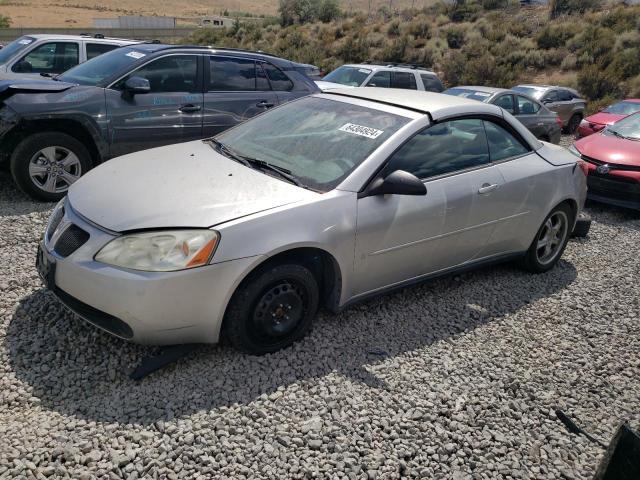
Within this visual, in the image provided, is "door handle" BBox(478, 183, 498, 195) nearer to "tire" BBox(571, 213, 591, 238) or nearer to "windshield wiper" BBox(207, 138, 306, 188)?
"windshield wiper" BBox(207, 138, 306, 188)

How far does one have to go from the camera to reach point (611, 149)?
768 centimetres

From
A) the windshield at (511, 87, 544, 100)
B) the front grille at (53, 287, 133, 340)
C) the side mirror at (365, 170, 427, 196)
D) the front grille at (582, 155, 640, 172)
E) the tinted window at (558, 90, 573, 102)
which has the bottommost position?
the front grille at (53, 287, 133, 340)

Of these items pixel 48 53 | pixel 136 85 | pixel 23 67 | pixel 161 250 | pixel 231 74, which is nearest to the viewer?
pixel 161 250

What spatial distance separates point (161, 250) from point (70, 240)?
608 mm

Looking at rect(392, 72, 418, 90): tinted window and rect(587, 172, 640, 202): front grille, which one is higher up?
rect(392, 72, 418, 90): tinted window

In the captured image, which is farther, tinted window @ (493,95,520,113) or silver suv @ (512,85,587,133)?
silver suv @ (512,85,587,133)

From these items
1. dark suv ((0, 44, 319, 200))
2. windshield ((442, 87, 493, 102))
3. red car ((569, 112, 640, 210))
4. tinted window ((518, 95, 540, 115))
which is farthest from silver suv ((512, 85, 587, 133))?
dark suv ((0, 44, 319, 200))

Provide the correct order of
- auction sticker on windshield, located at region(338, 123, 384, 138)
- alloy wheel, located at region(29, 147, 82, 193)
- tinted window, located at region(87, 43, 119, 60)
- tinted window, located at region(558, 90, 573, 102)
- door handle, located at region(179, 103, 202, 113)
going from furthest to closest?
tinted window, located at region(558, 90, 573, 102), tinted window, located at region(87, 43, 119, 60), door handle, located at region(179, 103, 202, 113), alloy wheel, located at region(29, 147, 82, 193), auction sticker on windshield, located at region(338, 123, 384, 138)

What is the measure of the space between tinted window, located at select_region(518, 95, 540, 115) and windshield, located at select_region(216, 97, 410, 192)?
7946 millimetres

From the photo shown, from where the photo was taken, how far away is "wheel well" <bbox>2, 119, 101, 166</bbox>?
523 cm

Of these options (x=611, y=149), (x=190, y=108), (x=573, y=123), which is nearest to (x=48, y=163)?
(x=190, y=108)

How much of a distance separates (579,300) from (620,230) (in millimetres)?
2630

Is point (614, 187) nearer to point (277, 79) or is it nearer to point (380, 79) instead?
point (277, 79)

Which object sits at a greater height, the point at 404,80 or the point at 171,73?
the point at 171,73
